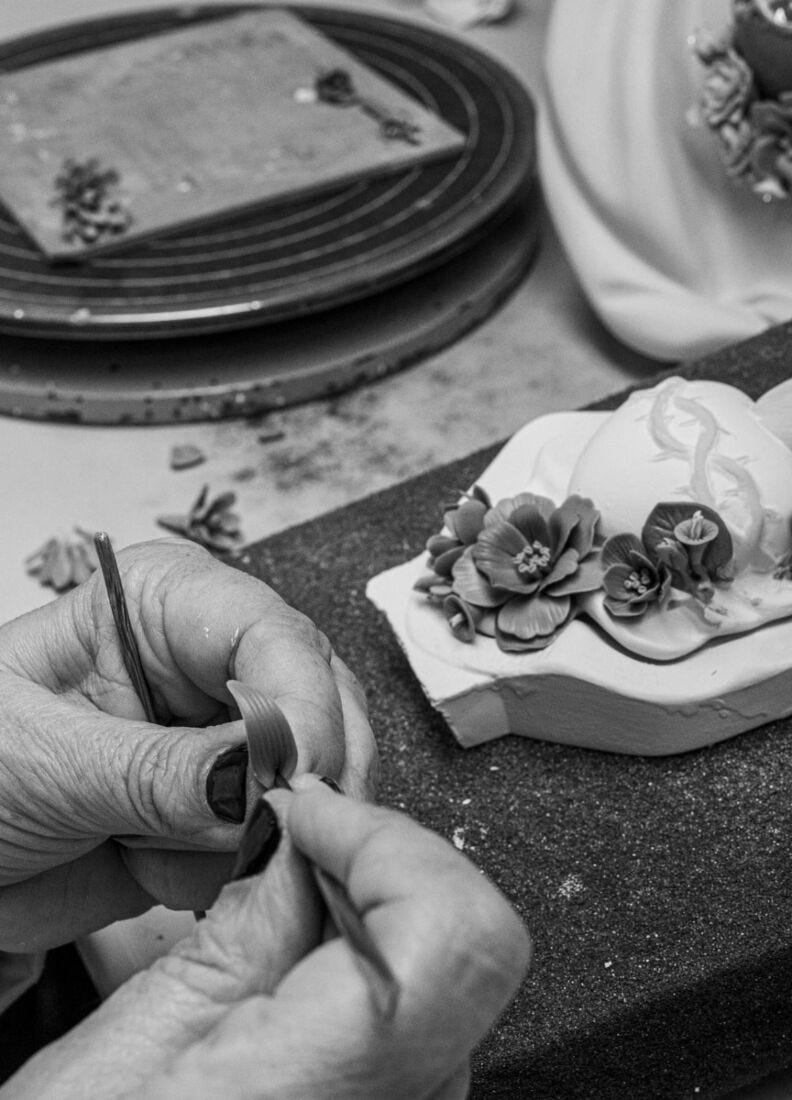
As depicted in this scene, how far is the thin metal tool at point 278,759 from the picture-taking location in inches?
21.5

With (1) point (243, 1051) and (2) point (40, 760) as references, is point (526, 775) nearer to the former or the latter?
(2) point (40, 760)

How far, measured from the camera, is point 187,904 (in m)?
0.83

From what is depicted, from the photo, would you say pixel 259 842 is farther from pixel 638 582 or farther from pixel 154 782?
pixel 638 582

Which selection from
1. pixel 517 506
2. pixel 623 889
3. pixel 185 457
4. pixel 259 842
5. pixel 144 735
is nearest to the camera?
pixel 259 842

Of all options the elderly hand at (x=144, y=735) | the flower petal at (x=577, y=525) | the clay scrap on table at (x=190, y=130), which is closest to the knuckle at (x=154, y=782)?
the elderly hand at (x=144, y=735)

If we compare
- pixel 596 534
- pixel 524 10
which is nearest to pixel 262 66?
pixel 524 10

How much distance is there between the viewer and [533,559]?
3.42 ft

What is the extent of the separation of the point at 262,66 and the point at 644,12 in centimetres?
69

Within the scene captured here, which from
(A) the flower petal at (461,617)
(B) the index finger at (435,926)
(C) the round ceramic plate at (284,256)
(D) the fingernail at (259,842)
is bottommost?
(C) the round ceramic plate at (284,256)

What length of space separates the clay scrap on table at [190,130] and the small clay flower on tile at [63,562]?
39 cm

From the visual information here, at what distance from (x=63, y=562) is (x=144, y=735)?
0.85m

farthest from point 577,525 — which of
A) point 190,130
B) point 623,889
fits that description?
point 190,130

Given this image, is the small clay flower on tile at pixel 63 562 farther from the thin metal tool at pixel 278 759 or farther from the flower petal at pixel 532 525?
the thin metal tool at pixel 278 759

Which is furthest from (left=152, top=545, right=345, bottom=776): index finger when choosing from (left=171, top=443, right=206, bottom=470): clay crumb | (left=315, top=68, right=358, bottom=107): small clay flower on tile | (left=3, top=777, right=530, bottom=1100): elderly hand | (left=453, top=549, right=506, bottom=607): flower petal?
(left=315, top=68, right=358, bottom=107): small clay flower on tile
